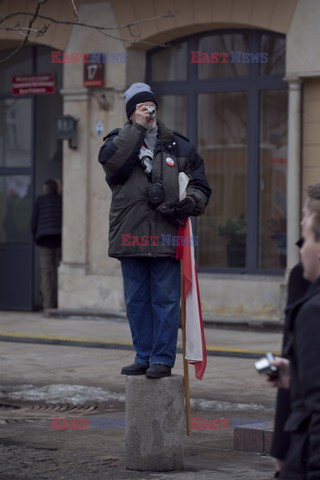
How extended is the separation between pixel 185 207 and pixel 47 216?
36.4 feet

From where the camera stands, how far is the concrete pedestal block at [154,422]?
7.37 m

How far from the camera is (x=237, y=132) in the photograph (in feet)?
56.9

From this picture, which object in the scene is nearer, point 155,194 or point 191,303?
point 155,194

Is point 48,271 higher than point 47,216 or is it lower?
lower

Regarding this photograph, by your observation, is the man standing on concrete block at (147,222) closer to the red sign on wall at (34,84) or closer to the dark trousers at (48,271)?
the dark trousers at (48,271)

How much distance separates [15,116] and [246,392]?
31.3 feet

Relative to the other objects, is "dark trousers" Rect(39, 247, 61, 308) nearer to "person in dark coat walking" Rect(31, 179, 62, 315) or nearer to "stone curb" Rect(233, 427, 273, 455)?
"person in dark coat walking" Rect(31, 179, 62, 315)

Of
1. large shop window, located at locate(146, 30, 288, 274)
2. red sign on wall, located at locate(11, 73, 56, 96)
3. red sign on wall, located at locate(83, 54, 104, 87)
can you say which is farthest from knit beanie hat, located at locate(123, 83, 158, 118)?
red sign on wall, located at locate(11, 73, 56, 96)

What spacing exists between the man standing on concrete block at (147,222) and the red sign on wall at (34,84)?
11.4m

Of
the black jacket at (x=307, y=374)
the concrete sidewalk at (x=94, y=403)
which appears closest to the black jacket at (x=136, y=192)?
the concrete sidewalk at (x=94, y=403)

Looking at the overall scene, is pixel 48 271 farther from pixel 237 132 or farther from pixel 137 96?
pixel 137 96

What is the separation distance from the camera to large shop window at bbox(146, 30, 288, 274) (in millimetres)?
17016

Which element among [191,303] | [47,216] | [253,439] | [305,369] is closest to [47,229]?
[47,216]

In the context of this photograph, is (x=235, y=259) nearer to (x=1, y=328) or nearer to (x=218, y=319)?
(x=218, y=319)
